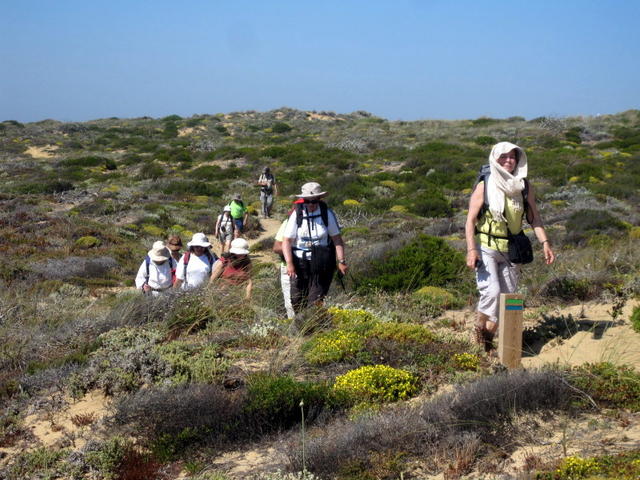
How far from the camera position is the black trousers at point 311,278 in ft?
20.3

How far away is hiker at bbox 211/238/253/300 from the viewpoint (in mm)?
7195

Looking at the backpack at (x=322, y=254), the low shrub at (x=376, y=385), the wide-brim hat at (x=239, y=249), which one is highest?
the backpack at (x=322, y=254)

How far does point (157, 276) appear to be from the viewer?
25.3 feet

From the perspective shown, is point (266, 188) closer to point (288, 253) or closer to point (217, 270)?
point (217, 270)

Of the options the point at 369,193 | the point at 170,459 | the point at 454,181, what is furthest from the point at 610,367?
the point at 454,181

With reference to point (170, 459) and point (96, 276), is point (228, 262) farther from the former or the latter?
point (96, 276)

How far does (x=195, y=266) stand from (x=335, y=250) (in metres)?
2.03

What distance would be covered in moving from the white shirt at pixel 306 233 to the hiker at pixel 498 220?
1551 mm

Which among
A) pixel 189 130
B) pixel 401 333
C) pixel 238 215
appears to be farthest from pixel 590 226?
pixel 189 130

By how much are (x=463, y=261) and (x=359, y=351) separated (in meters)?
3.79

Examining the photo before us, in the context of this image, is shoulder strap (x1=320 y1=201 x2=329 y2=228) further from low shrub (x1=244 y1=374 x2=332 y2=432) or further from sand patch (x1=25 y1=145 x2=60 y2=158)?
sand patch (x1=25 y1=145 x2=60 y2=158)

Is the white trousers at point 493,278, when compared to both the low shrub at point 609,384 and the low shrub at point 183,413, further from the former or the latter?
the low shrub at point 183,413

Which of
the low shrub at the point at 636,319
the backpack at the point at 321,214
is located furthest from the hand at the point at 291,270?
the low shrub at the point at 636,319

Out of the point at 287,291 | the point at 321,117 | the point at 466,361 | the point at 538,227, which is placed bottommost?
the point at 466,361
